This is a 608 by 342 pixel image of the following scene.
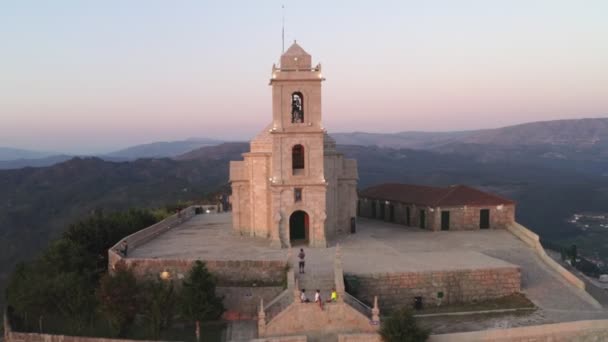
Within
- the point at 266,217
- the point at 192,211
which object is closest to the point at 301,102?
the point at 266,217

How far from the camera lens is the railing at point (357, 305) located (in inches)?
809

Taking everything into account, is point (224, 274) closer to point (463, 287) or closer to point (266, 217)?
point (266, 217)

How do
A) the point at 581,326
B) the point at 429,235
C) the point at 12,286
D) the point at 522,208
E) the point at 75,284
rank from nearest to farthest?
the point at 581,326 < the point at 75,284 < the point at 12,286 < the point at 429,235 < the point at 522,208

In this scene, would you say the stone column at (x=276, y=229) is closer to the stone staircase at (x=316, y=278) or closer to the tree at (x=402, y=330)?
the stone staircase at (x=316, y=278)

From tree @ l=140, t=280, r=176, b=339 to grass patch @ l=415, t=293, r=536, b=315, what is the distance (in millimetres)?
10747

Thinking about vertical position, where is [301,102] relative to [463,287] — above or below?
above

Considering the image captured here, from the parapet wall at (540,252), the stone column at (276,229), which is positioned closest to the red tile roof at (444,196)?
the parapet wall at (540,252)

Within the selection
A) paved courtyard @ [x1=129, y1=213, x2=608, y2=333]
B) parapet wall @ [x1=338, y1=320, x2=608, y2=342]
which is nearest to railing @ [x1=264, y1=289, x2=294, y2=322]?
paved courtyard @ [x1=129, y1=213, x2=608, y2=333]

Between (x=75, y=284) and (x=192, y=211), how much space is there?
2368 centimetres

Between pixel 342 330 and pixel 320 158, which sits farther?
pixel 320 158

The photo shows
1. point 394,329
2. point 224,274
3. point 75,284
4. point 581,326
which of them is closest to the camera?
point 394,329

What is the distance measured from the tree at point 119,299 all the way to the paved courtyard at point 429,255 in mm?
4921

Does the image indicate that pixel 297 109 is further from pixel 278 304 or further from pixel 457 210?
pixel 457 210

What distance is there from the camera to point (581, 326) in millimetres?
19578
